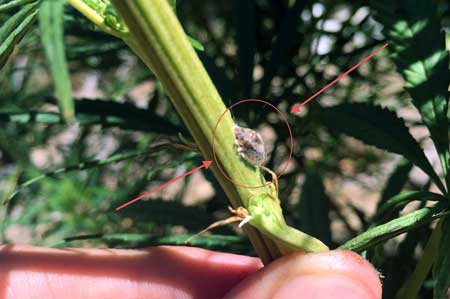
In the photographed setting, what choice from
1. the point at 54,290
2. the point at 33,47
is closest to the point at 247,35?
the point at 54,290

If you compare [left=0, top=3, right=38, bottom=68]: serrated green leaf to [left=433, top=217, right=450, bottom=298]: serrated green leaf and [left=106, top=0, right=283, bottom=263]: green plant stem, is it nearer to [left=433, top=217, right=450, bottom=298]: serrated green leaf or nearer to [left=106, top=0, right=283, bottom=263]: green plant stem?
[left=106, top=0, right=283, bottom=263]: green plant stem

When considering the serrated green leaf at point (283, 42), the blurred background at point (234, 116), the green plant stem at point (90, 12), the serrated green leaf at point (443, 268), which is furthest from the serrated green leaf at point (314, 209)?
the green plant stem at point (90, 12)

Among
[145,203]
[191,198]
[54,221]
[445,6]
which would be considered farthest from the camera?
[191,198]

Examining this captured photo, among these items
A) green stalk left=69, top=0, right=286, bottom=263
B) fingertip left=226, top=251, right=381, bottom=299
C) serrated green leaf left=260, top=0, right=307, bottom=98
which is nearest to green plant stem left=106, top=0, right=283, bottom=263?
green stalk left=69, top=0, right=286, bottom=263

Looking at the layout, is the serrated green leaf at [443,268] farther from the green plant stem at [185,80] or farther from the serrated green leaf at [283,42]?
the serrated green leaf at [283,42]

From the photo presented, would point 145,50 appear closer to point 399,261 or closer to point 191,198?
point 399,261

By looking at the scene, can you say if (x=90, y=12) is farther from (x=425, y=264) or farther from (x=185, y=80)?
(x=425, y=264)
